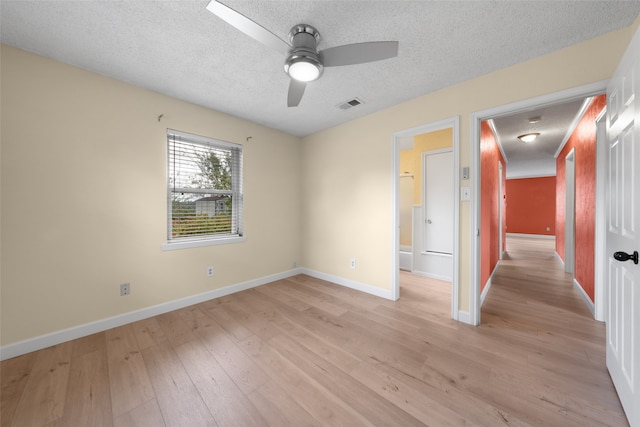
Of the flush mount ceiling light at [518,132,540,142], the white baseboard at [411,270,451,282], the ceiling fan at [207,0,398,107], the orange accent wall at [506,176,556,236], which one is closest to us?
the ceiling fan at [207,0,398,107]

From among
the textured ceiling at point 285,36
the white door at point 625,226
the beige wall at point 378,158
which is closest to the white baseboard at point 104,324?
the beige wall at point 378,158

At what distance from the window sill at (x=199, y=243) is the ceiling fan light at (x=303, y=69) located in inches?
89.5

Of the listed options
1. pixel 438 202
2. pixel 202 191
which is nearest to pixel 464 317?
pixel 438 202

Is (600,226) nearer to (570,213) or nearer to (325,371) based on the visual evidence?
(570,213)

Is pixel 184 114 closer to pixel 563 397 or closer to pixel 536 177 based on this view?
pixel 563 397

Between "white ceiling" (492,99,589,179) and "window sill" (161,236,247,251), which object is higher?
"white ceiling" (492,99,589,179)

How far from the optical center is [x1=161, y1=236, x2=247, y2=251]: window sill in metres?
2.68

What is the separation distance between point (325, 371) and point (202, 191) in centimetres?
250

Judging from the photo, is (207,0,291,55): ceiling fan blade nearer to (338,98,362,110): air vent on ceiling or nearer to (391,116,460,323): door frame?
(338,98,362,110): air vent on ceiling

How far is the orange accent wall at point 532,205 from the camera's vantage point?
28.0ft

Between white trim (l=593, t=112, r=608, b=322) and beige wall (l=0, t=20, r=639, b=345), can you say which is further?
white trim (l=593, t=112, r=608, b=322)

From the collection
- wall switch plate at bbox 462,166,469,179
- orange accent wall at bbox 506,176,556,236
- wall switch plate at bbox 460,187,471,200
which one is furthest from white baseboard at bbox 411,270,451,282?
orange accent wall at bbox 506,176,556,236

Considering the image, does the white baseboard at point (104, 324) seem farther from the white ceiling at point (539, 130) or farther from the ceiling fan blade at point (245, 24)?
the white ceiling at point (539, 130)

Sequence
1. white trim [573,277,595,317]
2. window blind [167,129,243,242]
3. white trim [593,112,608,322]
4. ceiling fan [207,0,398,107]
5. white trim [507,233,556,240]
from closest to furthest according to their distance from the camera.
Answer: ceiling fan [207,0,398,107]
white trim [593,112,608,322]
white trim [573,277,595,317]
window blind [167,129,243,242]
white trim [507,233,556,240]
